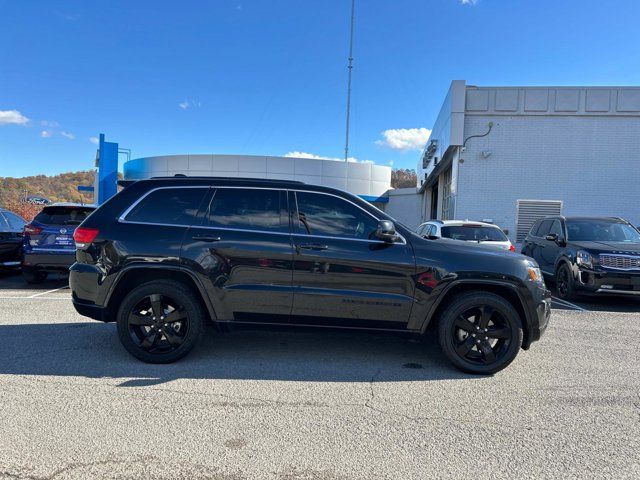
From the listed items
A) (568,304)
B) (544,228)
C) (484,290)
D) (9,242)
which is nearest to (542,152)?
(544,228)

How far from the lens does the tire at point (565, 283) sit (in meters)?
8.23

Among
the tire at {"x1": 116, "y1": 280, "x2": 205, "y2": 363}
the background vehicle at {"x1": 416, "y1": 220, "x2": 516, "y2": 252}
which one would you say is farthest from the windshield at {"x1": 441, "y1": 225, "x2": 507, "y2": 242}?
the tire at {"x1": 116, "y1": 280, "x2": 205, "y2": 363}

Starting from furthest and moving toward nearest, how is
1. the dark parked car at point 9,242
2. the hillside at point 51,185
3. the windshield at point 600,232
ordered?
the hillside at point 51,185
the dark parked car at point 9,242
the windshield at point 600,232

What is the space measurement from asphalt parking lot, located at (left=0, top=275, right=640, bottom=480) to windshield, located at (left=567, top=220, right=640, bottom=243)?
4.12 m

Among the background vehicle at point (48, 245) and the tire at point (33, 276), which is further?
the tire at point (33, 276)

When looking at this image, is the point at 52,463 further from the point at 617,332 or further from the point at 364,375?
the point at 617,332

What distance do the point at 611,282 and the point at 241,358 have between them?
266 inches

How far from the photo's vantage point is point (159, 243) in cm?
434

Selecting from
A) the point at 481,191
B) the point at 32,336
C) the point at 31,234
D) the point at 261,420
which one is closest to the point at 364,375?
the point at 261,420

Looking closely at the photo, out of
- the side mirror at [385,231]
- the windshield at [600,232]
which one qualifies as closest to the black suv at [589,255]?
the windshield at [600,232]

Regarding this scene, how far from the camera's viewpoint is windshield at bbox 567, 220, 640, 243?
880 centimetres

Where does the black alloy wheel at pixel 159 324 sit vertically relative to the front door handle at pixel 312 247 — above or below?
below

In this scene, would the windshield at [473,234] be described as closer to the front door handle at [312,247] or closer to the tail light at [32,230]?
the front door handle at [312,247]

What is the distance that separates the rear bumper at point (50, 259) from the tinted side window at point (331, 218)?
587 centimetres
